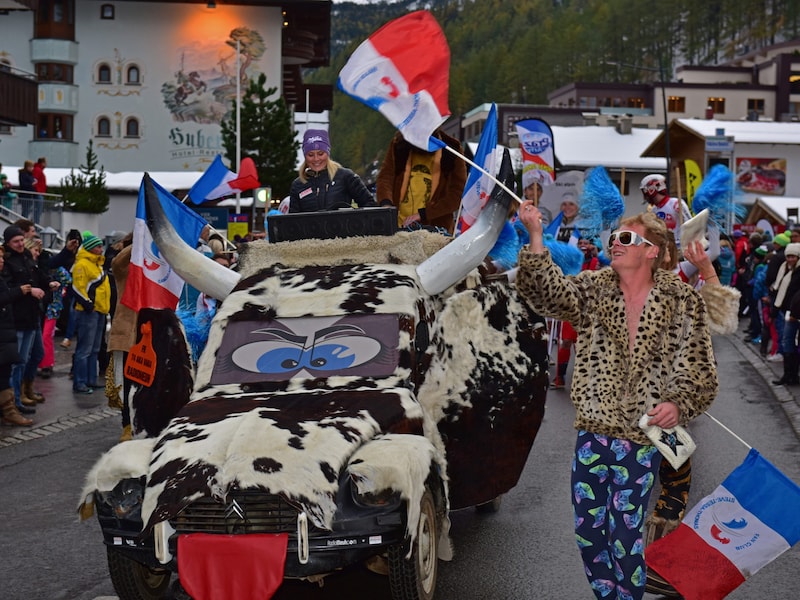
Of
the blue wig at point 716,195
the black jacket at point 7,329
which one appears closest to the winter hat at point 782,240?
the blue wig at point 716,195

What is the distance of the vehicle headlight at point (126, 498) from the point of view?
229 inches

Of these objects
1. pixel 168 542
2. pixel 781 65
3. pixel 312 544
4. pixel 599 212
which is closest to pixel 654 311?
pixel 312 544

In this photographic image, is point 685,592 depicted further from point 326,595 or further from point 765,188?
point 765,188

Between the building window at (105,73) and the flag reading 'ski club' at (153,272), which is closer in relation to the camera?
the flag reading 'ski club' at (153,272)

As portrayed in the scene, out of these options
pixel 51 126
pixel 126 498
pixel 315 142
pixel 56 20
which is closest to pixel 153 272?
pixel 315 142

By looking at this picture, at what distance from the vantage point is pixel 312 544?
5.53 metres

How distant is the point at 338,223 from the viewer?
7.57m

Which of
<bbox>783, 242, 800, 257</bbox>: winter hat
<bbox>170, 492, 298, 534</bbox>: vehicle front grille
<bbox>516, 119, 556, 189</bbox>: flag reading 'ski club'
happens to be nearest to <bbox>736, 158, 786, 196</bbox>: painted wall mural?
<bbox>783, 242, 800, 257</bbox>: winter hat

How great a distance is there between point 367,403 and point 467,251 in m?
1.30

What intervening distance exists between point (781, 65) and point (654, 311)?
11034 centimetres

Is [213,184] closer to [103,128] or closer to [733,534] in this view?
[733,534]

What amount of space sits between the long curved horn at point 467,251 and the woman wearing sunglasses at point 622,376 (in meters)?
1.57

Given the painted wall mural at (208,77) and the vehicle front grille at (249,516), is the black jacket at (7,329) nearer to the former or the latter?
the vehicle front grille at (249,516)

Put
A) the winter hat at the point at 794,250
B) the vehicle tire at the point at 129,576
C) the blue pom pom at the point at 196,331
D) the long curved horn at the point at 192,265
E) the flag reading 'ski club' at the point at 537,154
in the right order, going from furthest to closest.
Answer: the winter hat at the point at 794,250 → the flag reading 'ski club' at the point at 537,154 → the blue pom pom at the point at 196,331 → the long curved horn at the point at 192,265 → the vehicle tire at the point at 129,576
